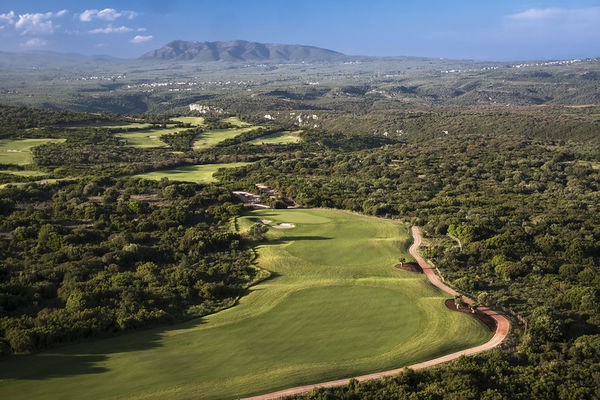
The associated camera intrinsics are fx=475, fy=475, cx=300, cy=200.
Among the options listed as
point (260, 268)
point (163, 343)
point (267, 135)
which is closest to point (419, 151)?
point (267, 135)

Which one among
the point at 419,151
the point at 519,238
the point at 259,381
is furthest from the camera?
the point at 419,151

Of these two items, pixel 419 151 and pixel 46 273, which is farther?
pixel 419 151

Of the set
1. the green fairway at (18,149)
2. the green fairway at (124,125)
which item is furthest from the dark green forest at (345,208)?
the green fairway at (124,125)

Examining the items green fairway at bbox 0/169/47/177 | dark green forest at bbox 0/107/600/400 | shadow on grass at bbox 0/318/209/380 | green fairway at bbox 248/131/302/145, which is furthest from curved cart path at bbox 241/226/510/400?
green fairway at bbox 248/131/302/145

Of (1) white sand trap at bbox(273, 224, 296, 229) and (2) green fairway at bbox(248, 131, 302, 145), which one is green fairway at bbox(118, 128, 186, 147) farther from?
(1) white sand trap at bbox(273, 224, 296, 229)

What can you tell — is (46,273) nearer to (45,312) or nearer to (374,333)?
(45,312)

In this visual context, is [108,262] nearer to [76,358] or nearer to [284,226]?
[76,358]

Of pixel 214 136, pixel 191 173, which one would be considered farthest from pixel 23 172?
pixel 214 136
